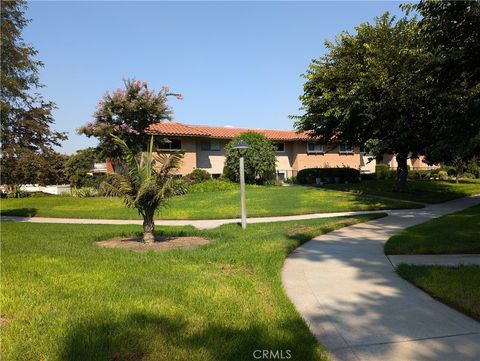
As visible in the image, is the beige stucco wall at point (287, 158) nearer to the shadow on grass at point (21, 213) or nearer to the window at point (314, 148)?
the window at point (314, 148)

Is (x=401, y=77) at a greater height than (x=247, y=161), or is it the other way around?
(x=401, y=77)

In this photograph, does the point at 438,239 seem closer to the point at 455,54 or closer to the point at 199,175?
the point at 455,54

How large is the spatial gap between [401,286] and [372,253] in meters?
2.40

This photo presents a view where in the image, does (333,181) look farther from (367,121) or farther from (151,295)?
(151,295)

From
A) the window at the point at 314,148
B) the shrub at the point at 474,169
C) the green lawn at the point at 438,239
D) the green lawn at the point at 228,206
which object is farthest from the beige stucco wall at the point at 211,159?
the green lawn at the point at 438,239

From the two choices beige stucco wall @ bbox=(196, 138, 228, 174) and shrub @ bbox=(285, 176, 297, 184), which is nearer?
beige stucco wall @ bbox=(196, 138, 228, 174)

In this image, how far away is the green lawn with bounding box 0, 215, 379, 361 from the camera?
3.71 m

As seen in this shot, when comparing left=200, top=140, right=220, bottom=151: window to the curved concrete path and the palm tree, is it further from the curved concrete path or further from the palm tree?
the curved concrete path

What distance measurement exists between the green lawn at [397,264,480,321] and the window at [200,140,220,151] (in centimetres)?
2969

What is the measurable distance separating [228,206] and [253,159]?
11.9m

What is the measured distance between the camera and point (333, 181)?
116 ft

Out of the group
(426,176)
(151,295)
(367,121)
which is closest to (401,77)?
(367,121)

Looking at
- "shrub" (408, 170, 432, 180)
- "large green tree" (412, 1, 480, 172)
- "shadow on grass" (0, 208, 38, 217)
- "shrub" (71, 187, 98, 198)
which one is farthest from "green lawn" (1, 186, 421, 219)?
"shrub" (408, 170, 432, 180)

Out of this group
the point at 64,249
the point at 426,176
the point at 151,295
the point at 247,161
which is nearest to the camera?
the point at 151,295
